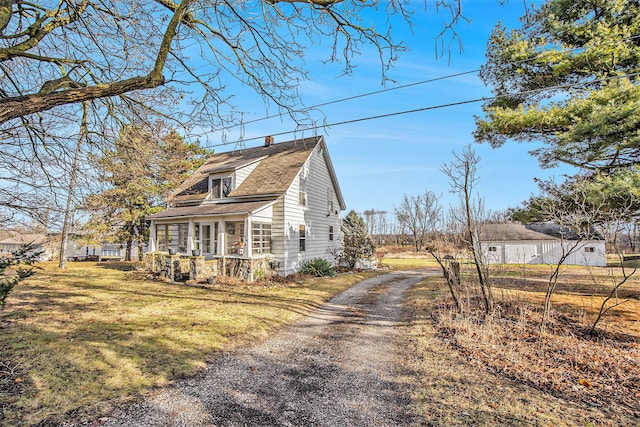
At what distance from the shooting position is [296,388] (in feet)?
13.6

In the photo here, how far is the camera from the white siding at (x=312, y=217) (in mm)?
15086

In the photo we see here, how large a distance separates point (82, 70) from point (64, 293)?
875 cm

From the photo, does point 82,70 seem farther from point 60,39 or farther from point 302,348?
point 302,348

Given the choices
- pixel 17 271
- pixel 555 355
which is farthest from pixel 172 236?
pixel 555 355

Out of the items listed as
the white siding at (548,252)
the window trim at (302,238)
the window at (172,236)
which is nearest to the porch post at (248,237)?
the window trim at (302,238)

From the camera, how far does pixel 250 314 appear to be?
7.80 m

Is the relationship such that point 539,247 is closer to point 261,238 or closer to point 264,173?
point 264,173

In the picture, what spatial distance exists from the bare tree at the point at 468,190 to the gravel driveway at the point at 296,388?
275 centimetres

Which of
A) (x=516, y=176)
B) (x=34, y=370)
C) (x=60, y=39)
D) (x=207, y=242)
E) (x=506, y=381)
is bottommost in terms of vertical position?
(x=506, y=381)

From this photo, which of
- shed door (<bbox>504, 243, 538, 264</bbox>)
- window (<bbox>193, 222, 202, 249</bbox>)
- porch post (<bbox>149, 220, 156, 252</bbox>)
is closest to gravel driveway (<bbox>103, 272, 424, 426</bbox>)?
window (<bbox>193, 222, 202, 249</bbox>)

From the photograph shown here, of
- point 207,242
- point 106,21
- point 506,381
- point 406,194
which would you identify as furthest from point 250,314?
point 406,194

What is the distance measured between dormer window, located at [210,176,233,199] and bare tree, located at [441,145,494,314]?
38.7 feet

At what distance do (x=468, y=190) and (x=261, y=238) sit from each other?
956 centimetres

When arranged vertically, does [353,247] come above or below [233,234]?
below
